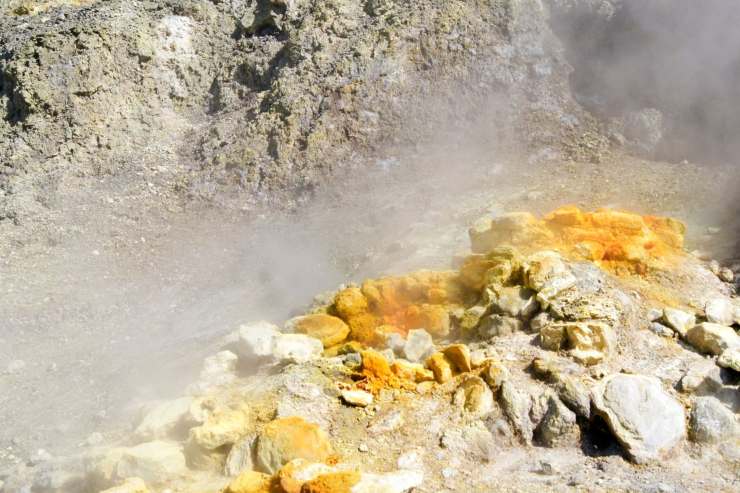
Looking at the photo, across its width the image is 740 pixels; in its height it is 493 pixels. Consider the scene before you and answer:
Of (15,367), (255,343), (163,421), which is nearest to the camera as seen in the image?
(163,421)

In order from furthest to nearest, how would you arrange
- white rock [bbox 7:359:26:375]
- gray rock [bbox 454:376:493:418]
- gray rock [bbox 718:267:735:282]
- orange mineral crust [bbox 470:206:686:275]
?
white rock [bbox 7:359:26:375], gray rock [bbox 718:267:735:282], orange mineral crust [bbox 470:206:686:275], gray rock [bbox 454:376:493:418]

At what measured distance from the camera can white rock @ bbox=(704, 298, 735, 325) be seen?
16.6ft

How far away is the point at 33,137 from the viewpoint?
10617 millimetres

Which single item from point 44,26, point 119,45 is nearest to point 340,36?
point 119,45

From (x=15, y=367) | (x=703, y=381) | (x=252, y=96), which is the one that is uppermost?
(x=252, y=96)

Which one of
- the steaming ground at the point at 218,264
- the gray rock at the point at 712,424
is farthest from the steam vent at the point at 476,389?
the steaming ground at the point at 218,264

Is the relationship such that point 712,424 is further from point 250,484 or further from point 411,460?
point 250,484

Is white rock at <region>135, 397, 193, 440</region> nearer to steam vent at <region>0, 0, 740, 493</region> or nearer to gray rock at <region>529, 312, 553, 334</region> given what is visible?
steam vent at <region>0, 0, 740, 493</region>

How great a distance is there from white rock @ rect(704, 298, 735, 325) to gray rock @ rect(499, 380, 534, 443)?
1876 mm

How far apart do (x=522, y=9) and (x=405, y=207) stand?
15.8ft

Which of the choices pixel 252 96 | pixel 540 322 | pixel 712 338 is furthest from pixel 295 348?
pixel 252 96

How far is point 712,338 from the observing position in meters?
4.74

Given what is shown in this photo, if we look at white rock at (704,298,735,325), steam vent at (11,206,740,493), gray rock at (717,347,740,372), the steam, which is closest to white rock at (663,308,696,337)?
steam vent at (11,206,740,493)

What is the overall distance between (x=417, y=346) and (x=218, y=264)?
4.38 m
